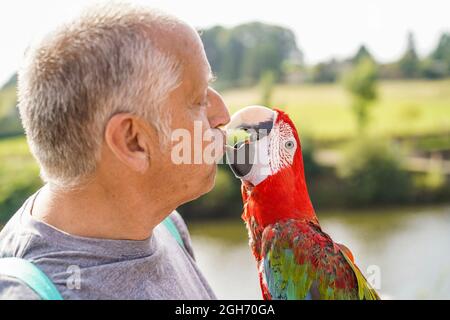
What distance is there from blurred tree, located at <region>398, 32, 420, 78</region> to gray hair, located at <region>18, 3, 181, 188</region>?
710 inches

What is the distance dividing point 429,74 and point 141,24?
18.9 meters

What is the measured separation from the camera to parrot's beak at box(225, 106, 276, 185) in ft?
3.92

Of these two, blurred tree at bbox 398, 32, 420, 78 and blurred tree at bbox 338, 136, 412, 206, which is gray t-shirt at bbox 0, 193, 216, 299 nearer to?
blurred tree at bbox 338, 136, 412, 206

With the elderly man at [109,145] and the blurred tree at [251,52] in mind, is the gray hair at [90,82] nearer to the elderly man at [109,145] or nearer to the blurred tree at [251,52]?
the elderly man at [109,145]

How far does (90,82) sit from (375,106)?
17.7m

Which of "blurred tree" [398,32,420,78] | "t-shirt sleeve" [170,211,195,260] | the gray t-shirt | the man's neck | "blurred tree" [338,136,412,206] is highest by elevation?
the man's neck

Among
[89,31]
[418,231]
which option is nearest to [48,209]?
[89,31]

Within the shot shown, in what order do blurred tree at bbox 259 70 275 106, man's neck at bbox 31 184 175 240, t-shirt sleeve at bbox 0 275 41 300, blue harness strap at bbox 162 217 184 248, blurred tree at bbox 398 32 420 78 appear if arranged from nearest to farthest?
t-shirt sleeve at bbox 0 275 41 300 → man's neck at bbox 31 184 175 240 → blue harness strap at bbox 162 217 184 248 → blurred tree at bbox 259 70 275 106 → blurred tree at bbox 398 32 420 78

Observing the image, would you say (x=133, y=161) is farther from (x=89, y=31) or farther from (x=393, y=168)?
(x=393, y=168)

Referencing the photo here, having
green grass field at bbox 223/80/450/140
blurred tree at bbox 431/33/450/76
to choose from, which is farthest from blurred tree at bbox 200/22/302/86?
blurred tree at bbox 431/33/450/76

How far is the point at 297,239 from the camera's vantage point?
1.21 meters

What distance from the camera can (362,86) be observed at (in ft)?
57.8

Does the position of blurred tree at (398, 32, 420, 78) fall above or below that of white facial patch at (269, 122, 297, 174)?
below

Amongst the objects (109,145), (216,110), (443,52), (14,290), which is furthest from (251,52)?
(14,290)
